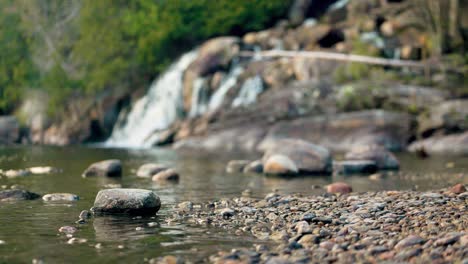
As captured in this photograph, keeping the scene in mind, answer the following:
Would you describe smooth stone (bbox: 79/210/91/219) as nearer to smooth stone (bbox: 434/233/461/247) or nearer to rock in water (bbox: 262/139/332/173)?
smooth stone (bbox: 434/233/461/247)

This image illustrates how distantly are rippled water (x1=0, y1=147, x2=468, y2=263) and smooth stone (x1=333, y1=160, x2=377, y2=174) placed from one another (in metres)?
0.77

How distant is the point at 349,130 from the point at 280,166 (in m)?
12.7

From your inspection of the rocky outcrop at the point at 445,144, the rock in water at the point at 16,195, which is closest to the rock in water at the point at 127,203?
the rock in water at the point at 16,195

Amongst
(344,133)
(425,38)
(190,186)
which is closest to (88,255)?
(190,186)

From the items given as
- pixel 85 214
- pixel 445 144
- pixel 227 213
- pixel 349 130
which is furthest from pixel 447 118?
pixel 85 214

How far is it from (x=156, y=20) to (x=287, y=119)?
17675 mm

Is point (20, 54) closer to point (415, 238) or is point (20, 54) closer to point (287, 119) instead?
point (287, 119)

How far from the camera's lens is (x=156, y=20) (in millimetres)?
44844

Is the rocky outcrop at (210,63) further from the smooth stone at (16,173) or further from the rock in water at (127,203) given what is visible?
the rock in water at (127,203)

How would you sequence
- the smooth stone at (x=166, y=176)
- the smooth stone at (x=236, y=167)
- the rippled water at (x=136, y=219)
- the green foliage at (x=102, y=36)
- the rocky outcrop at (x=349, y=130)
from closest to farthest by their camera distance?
1. the rippled water at (x=136, y=219)
2. the smooth stone at (x=166, y=176)
3. the smooth stone at (x=236, y=167)
4. the rocky outcrop at (x=349, y=130)
5. the green foliage at (x=102, y=36)

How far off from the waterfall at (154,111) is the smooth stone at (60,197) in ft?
80.4

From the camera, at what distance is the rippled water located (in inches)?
265

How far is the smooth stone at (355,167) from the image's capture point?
16859 millimetres

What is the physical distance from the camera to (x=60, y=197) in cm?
1109
